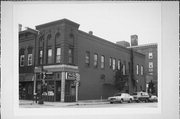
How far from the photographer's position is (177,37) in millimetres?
11477

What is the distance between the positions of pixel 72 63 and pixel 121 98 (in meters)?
3.53

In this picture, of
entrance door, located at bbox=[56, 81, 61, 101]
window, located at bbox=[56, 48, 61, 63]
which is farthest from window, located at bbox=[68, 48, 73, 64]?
entrance door, located at bbox=[56, 81, 61, 101]

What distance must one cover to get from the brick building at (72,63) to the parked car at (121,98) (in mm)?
354

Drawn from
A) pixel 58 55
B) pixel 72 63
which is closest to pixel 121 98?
pixel 72 63

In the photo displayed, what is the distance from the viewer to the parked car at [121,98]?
15330 millimetres

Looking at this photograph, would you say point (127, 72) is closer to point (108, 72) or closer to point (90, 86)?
point (108, 72)

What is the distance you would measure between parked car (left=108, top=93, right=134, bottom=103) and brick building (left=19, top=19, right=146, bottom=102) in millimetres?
354

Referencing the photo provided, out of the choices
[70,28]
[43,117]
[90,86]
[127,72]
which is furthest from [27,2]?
[127,72]

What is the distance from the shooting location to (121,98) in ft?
51.1

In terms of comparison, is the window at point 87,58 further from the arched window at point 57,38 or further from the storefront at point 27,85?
the storefront at point 27,85

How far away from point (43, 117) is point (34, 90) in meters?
4.18

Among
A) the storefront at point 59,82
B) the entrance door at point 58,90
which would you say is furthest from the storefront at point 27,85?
the entrance door at point 58,90

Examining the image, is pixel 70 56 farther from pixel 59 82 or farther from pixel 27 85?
pixel 27 85

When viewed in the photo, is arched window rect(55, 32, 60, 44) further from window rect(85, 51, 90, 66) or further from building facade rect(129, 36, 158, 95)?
building facade rect(129, 36, 158, 95)
